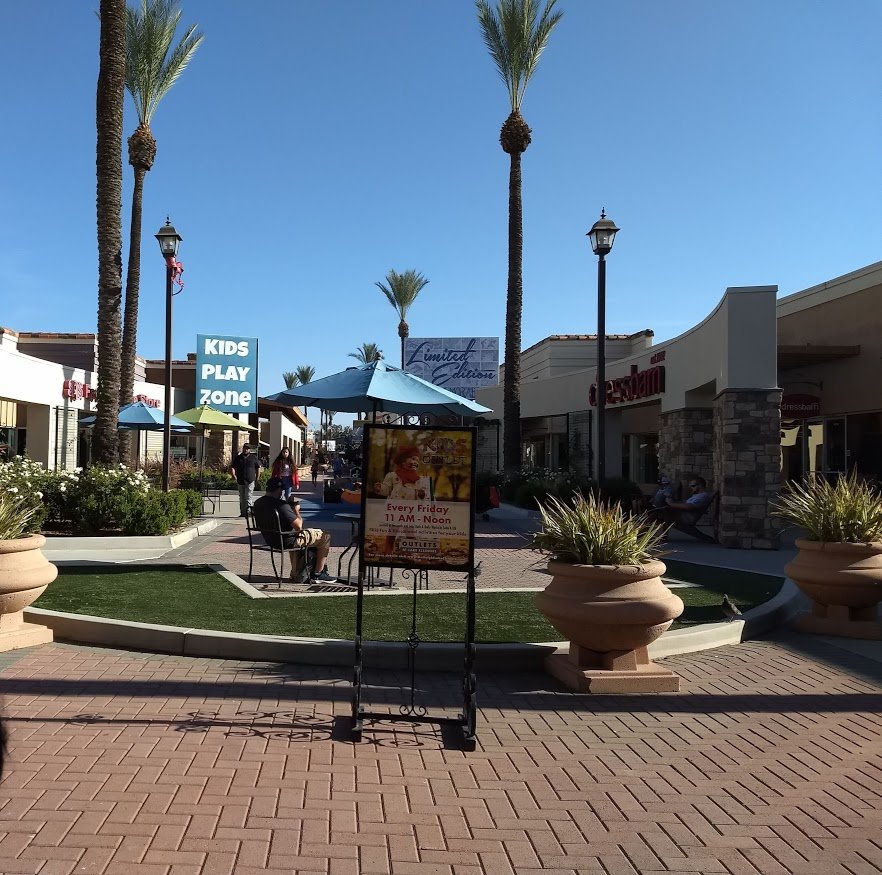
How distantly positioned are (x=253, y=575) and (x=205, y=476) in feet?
54.3

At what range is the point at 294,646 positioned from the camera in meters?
6.54

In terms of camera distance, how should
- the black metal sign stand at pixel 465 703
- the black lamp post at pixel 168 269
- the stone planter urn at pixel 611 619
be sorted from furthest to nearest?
the black lamp post at pixel 168 269 < the stone planter urn at pixel 611 619 < the black metal sign stand at pixel 465 703

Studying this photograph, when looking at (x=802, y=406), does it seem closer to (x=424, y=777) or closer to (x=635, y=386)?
(x=635, y=386)

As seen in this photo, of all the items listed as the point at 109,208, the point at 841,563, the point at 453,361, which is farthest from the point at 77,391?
the point at 841,563

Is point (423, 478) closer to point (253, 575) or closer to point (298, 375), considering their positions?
point (253, 575)

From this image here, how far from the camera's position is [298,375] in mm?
98375

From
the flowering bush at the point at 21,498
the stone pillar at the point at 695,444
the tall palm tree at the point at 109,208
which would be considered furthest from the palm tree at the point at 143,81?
the stone pillar at the point at 695,444

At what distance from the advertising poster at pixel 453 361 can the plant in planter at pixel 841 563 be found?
30494 millimetres

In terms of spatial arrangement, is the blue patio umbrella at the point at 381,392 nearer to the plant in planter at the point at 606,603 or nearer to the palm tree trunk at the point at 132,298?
the plant in planter at the point at 606,603

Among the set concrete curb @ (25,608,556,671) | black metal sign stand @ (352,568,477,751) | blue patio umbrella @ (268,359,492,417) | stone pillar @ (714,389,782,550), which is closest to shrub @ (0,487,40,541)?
concrete curb @ (25,608,556,671)

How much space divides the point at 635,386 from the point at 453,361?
17741mm

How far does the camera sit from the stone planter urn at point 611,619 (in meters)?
5.85

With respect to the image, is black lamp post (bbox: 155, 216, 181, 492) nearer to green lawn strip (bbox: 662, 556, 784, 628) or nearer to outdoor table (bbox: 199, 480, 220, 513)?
outdoor table (bbox: 199, 480, 220, 513)

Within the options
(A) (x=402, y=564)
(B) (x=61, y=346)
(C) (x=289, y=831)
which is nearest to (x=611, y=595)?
(A) (x=402, y=564)
